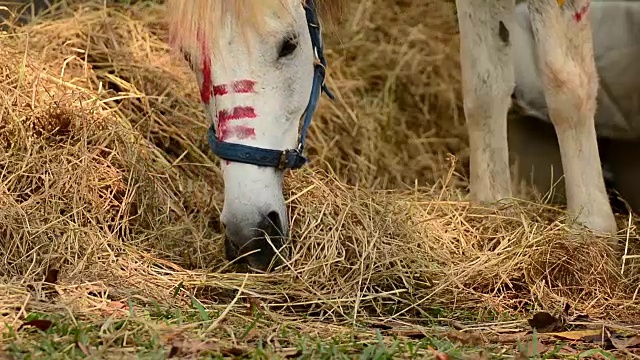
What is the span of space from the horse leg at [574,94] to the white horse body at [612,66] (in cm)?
51

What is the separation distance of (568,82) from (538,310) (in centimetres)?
76

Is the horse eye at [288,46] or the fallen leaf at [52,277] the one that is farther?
the horse eye at [288,46]

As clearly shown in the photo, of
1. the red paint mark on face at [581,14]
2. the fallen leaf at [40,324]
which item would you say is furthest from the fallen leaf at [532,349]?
the red paint mark on face at [581,14]

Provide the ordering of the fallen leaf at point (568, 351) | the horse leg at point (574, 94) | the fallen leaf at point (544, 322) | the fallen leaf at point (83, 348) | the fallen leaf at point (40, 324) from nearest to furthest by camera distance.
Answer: the fallen leaf at point (83, 348) < the fallen leaf at point (40, 324) < the fallen leaf at point (568, 351) < the fallen leaf at point (544, 322) < the horse leg at point (574, 94)

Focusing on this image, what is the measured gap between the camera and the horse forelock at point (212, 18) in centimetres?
227

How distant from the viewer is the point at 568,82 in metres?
2.82

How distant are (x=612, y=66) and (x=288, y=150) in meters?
1.54

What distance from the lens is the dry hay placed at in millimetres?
2344

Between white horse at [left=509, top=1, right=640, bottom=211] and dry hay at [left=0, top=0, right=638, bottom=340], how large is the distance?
368 mm

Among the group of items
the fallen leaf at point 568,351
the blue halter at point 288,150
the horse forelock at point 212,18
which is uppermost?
the horse forelock at point 212,18

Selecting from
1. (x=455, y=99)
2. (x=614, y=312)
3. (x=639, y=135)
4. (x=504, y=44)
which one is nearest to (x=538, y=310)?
(x=614, y=312)

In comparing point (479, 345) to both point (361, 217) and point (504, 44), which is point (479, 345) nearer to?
point (361, 217)

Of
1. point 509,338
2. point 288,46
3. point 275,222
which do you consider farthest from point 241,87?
point 509,338

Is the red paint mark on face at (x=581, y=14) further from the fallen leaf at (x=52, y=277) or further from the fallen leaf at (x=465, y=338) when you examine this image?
the fallen leaf at (x=52, y=277)
